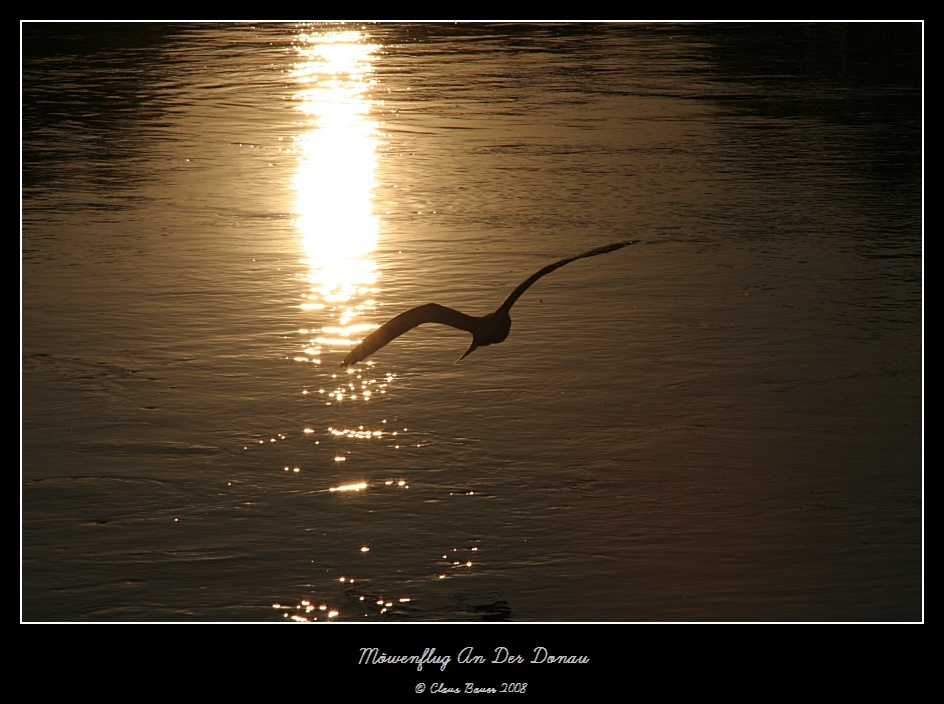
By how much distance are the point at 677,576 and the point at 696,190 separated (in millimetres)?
12988

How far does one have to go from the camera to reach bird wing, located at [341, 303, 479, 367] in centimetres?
1207

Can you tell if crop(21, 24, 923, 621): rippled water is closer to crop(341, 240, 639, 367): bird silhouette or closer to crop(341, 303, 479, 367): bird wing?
crop(341, 240, 639, 367): bird silhouette

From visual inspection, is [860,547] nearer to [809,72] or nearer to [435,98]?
[435,98]

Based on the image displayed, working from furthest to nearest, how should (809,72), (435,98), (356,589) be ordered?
(809,72) → (435,98) → (356,589)

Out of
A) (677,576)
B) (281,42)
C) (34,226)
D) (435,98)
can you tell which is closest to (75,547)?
(677,576)

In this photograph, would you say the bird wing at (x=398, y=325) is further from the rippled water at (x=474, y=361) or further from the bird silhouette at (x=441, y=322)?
the rippled water at (x=474, y=361)

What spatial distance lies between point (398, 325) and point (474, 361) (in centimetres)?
498

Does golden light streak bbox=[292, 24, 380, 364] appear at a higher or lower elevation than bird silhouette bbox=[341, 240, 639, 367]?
lower

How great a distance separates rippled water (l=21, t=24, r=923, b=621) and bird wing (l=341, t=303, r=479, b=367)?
1743 millimetres

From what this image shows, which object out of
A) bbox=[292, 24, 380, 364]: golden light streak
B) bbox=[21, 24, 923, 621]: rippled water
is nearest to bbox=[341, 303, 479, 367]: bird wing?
bbox=[21, 24, 923, 621]: rippled water

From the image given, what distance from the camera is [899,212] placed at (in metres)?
24.0

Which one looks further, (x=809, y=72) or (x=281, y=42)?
(x=281, y=42)

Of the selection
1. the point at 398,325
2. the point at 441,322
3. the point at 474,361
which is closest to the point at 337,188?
the point at 474,361

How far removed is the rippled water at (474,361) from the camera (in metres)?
12.9
